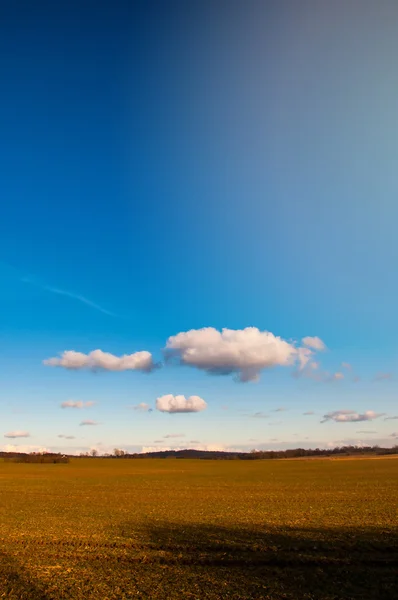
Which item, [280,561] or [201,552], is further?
[201,552]

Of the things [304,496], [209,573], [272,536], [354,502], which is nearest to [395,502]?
[354,502]

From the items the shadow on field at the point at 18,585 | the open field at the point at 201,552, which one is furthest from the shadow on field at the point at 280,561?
the shadow on field at the point at 18,585

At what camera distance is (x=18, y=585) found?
14.7 m

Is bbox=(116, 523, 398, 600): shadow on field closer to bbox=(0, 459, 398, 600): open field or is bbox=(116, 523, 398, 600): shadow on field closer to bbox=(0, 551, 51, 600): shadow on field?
bbox=(0, 459, 398, 600): open field

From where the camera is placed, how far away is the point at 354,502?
3853cm

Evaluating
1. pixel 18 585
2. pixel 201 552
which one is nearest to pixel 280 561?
→ pixel 201 552

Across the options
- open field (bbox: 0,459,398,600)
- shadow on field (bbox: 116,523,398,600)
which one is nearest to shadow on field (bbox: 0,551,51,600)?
open field (bbox: 0,459,398,600)

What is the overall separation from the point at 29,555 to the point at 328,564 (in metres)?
12.4

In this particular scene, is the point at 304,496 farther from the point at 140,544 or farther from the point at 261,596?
the point at 261,596

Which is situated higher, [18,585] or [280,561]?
[18,585]

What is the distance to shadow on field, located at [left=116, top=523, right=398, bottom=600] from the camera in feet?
46.7

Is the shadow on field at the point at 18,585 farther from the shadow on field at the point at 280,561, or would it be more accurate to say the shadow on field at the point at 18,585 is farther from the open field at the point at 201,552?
the shadow on field at the point at 280,561

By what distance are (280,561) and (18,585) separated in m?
9.81

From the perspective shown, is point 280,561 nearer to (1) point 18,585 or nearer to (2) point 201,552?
(2) point 201,552
